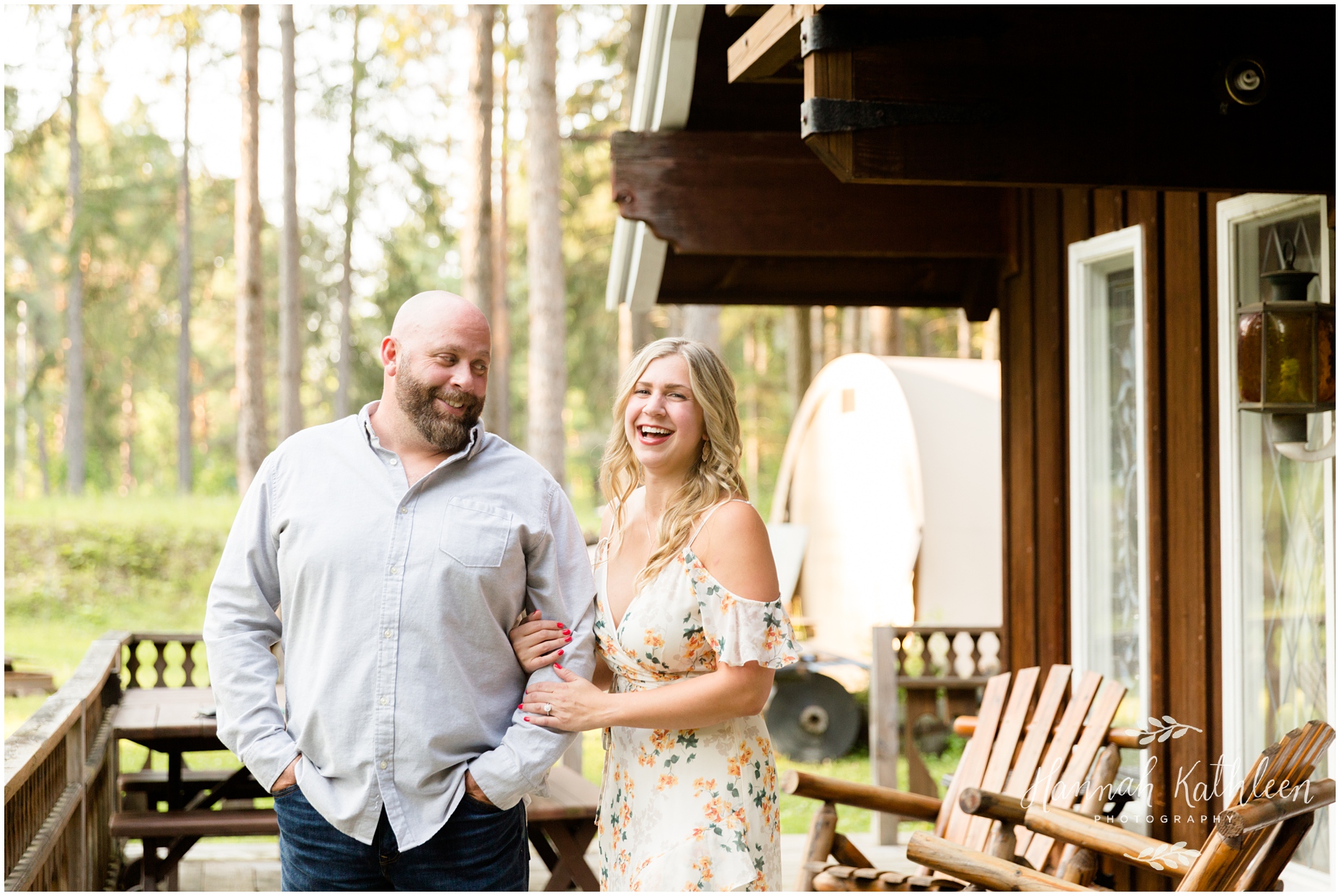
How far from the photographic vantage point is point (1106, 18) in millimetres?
2873

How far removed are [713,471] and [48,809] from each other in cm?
223

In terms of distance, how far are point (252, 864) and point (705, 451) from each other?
13.3ft

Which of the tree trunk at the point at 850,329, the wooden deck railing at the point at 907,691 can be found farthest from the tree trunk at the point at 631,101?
the wooden deck railing at the point at 907,691

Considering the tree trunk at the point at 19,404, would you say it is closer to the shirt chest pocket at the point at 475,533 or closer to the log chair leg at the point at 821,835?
the log chair leg at the point at 821,835

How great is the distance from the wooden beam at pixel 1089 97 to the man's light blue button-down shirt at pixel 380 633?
3.70 ft

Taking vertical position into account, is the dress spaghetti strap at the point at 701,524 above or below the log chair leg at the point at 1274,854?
above

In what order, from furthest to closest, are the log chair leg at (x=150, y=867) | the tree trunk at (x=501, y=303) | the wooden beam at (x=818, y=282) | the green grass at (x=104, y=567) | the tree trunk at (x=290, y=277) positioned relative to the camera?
the tree trunk at (x=501, y=303) < the green grass at (x=104, y=567) < the tree trunk at (x=290, y=277) < the wooden beam at (x=818, y=282) < the log chair leg at (x=150, y=867)

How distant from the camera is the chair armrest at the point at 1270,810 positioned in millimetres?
2682

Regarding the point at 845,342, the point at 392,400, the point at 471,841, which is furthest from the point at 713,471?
the point at 845,342

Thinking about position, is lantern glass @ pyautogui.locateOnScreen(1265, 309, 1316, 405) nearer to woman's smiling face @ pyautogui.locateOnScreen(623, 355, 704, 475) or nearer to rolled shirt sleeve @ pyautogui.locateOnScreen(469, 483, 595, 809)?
woman's smiling face @ pyautogui.locateOnScreen(623, 355, 704, 475)

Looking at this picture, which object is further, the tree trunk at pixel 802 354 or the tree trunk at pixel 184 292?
the tree trunk at pixel 184 292

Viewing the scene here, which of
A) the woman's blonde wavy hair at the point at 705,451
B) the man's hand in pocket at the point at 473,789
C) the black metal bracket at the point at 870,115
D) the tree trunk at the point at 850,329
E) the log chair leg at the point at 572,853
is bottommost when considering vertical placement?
the log chair leg at the point at 572,853

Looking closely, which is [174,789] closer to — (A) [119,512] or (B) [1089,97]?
(B) [1089,97]

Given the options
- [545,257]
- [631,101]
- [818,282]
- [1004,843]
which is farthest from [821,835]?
[631,101]
